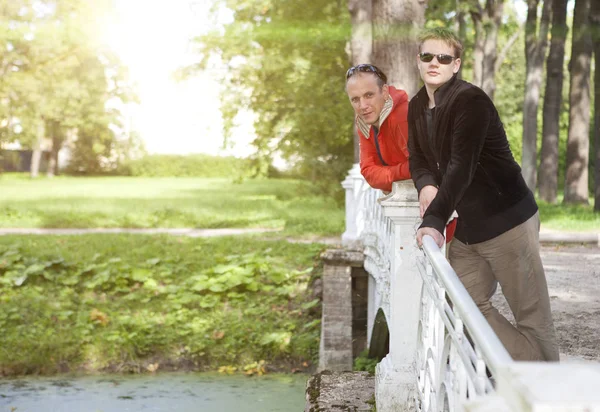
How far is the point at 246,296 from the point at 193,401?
3.14 m

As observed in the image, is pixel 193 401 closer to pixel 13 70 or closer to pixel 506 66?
pixel 13 70

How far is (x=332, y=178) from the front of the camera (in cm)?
2250

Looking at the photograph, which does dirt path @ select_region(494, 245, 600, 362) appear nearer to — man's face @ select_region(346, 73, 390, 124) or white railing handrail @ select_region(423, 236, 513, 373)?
man's face @ select_region(346, 73, 390, 124)

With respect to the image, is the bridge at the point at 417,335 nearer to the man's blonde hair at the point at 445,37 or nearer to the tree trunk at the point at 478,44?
the man's blonde hair at the point at 445,37

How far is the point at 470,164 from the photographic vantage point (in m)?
3.44

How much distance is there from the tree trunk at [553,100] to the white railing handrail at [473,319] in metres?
18.1

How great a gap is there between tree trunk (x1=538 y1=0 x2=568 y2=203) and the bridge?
1103 centimetres

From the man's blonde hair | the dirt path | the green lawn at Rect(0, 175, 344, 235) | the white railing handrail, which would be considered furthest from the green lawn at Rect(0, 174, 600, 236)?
the white railing handrail

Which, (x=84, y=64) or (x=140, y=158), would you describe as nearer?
(x=84, y=64)

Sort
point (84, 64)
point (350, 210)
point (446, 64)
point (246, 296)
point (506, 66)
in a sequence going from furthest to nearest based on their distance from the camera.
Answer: point (506, 66) → point (84, 64) → point (246, 296) → point (350, 210) → point (446, 64)

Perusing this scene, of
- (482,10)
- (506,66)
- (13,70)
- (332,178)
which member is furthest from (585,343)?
(506,66)

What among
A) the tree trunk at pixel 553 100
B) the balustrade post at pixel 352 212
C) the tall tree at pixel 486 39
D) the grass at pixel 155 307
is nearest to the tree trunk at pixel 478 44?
the tall tree at pixel 486 39

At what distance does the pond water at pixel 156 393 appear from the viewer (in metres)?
9.33

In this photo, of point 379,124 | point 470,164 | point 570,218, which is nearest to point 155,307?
point 570,218
